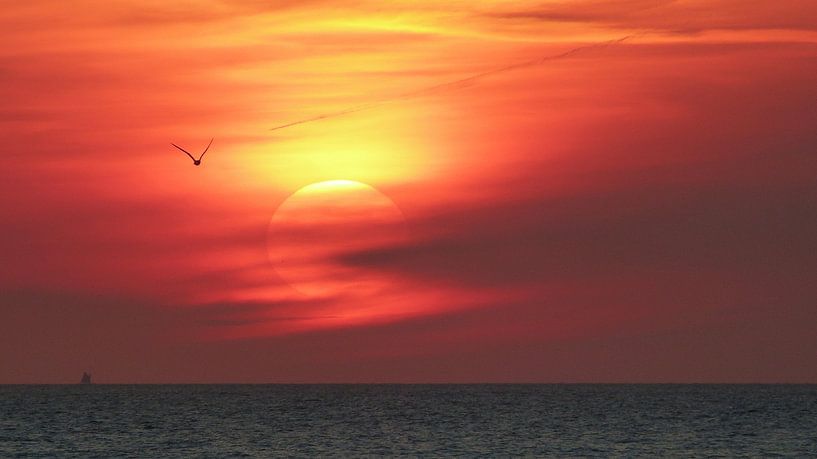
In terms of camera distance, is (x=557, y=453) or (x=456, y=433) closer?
(x=557, y=453)

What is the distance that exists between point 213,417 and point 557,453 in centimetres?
8162

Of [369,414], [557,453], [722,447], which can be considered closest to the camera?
[557,453]

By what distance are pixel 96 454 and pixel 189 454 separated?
7.86m

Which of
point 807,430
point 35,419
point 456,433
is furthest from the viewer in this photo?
point 35,419

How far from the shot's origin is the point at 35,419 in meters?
172

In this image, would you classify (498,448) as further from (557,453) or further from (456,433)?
(456,433)

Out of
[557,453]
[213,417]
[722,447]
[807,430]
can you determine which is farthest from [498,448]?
[213,417]

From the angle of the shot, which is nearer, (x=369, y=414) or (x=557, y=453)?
(x=557, y=453)

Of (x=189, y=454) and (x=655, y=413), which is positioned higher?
(x=655, y=413)

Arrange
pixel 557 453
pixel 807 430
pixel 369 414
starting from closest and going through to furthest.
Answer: pixel 557 453 < pixel 807 430 < pixel 369 414

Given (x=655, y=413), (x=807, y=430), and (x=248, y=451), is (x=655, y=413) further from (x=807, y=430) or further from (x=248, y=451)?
(x=248, y=451)

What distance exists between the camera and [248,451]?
109 m

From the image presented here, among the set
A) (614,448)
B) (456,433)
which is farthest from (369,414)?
(614,448)

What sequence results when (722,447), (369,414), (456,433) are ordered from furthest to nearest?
(369,414), (456,433), (722,447)
